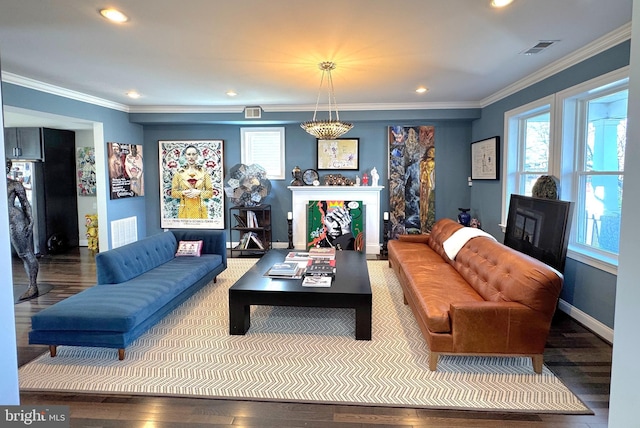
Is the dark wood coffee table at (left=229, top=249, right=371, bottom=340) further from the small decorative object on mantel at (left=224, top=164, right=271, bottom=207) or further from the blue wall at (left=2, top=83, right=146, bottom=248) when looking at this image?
the blue wall at (left=2, top=83, right=146, bottom=248)

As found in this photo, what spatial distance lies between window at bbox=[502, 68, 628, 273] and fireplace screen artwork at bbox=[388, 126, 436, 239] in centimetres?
221

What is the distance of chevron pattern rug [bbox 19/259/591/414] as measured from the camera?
237 cm

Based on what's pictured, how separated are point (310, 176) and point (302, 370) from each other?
4.23 m

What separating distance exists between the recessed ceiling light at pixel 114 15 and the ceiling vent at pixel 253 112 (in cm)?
337

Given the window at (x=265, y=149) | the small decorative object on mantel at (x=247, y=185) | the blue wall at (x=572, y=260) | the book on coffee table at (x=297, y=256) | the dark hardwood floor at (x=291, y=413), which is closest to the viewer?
the dark hardwood floor at (x=291, y=413)

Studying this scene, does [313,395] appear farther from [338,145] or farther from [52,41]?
[338,145]

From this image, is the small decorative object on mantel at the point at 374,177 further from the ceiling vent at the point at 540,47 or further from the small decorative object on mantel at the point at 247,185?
the ceiling vent at the point at 540,47

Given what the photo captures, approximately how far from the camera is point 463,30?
2885mm

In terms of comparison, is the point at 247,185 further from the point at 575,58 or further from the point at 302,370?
the point at 575,58

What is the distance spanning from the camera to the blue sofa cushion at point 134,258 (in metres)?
3.41

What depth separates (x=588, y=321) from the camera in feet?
11.1

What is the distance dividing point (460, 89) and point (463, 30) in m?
2.21

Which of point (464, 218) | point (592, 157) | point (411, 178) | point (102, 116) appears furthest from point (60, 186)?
point (592, 157)

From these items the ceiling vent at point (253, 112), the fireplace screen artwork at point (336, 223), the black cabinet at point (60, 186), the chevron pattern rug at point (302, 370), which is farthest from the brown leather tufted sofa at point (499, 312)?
the black cabinet at point (60, 186)
